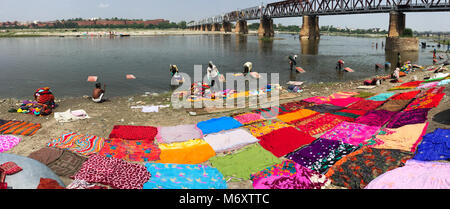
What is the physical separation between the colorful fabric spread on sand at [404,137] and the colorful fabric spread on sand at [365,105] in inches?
118

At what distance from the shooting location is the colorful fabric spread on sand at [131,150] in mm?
7250

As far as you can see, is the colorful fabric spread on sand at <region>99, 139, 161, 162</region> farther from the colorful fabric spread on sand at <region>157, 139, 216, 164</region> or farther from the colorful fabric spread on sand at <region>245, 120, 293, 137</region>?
the colorful fabric spread on sand at <region>245, 120, 293, 137</region>

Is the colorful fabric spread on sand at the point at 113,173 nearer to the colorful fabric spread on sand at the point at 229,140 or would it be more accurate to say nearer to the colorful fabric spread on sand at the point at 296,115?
the colorful fabric spread on sand at the point at 229,140

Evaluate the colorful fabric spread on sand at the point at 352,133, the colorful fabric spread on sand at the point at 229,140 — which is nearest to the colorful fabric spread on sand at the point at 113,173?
the colorful fabric spread on sand at the point at 229,140

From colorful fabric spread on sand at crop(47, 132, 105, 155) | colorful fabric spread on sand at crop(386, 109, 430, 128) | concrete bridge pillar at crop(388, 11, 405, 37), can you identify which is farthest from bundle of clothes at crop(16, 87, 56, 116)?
concrete bridge pillar at crop(388, 11, 405, 37)

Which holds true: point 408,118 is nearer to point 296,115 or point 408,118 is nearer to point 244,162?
point 296,115

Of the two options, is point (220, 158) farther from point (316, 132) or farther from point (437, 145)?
point (437, 145)

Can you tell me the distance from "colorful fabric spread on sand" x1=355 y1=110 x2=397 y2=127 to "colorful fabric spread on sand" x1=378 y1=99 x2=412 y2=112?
0.56 meters

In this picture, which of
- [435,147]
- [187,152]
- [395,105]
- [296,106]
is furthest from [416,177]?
[296,106]

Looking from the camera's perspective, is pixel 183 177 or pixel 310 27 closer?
pixel 183 177

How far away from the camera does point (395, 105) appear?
11.1m

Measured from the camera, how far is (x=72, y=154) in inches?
272

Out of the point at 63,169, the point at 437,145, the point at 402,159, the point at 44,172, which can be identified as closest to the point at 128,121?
the point at 63,169

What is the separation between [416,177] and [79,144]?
8.09 metres
